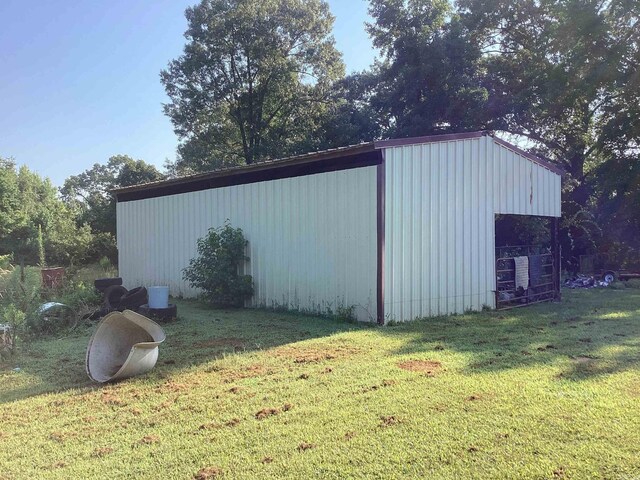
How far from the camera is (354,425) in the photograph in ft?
11.7

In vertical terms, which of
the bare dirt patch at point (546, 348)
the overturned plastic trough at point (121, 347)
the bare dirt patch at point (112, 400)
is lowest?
the bare dirt patch at point (112, 400)

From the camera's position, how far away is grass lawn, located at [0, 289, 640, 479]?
9.73ft

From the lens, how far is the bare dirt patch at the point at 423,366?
5.00m

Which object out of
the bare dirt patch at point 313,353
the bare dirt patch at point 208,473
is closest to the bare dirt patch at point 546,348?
the bare dirt patch at point 313,353

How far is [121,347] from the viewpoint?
5504mm

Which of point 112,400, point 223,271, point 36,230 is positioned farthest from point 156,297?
point 36,230

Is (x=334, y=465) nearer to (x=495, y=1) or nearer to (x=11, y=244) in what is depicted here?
(x=495, y=1)

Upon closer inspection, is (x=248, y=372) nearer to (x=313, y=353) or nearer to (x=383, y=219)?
(x=313, y=353)

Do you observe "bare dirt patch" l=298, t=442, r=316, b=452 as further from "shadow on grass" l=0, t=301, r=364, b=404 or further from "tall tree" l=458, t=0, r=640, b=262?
"tall tree" l=458, t=0, r=640, b=262

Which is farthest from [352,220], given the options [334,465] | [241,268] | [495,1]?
[495,1]

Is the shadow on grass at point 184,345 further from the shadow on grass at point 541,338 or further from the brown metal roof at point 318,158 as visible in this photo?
the brown metal roof at point 318,158

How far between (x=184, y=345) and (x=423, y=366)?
10.5ft

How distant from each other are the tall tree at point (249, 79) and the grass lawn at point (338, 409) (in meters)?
19.2

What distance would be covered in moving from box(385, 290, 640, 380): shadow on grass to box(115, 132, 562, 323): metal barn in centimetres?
71
